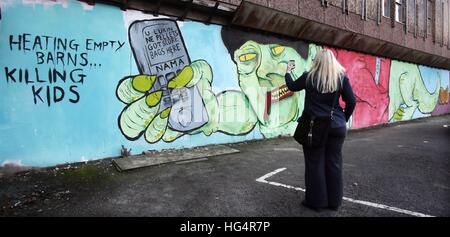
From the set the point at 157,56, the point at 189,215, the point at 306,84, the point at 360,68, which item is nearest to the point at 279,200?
the point at 189,215

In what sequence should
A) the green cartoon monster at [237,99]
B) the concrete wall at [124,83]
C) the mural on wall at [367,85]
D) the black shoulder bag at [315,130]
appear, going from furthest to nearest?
the mural on wall at [367,85] < the green cartoon monster at [237,99] < the concrete wall at [124,83] < the black shoulder bag at [315,130]

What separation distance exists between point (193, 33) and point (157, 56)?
1134mm

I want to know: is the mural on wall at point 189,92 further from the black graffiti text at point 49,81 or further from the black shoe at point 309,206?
the black shoe at point 309,206

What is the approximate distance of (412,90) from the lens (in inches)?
648

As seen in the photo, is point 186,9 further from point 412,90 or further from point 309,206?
point 412,90

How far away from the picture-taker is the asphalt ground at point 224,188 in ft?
12.5

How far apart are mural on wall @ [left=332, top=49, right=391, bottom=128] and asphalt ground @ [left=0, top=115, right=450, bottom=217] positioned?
5.69 metres

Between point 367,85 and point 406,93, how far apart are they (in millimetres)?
4525

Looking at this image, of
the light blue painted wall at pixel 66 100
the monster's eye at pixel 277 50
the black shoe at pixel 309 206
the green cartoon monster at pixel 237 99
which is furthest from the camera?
the monster's eye at pixel 277 50

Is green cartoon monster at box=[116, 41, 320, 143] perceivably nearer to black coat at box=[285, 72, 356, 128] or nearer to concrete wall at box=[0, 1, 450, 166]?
concrete wall at box=[0, 1, 450, 166]

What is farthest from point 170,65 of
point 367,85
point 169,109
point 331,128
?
point 367,85

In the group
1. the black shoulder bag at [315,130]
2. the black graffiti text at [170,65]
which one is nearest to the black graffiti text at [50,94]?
the black graffiti text at [170,65]

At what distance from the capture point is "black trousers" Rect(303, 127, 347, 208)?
12.2 feet

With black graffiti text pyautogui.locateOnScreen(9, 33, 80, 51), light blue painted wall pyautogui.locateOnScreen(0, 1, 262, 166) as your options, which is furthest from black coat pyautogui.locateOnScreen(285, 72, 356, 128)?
black graffiti text pyautogui.locateOnScreen(9, 33, 80, 51)
